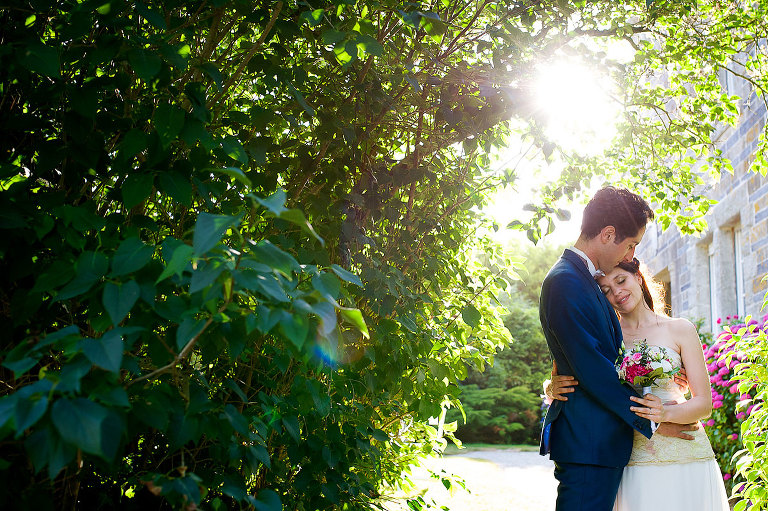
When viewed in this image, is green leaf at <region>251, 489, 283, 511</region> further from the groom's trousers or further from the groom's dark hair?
the groom's dark hair

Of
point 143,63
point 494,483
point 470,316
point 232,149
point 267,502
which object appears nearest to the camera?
point 267,502

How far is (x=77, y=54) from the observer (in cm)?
165

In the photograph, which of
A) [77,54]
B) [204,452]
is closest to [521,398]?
[204,452]

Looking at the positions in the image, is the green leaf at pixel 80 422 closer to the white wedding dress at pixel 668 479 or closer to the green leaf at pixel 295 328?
the green leaf at pixel 295 328

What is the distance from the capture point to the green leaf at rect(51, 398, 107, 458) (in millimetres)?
883

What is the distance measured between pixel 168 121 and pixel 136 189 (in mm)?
177

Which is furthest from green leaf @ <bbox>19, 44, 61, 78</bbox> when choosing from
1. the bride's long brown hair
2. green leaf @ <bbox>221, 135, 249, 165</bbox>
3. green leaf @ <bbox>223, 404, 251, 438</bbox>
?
the bride's long brown hair

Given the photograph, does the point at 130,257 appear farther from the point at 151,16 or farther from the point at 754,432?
the point at 754,432

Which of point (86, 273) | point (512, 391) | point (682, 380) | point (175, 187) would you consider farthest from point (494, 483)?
point (512, 391)

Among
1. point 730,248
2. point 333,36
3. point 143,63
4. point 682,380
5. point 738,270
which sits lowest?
point 682,380

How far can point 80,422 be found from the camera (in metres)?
0.90

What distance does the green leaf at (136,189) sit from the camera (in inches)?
57.2

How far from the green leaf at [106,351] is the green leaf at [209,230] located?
19cm

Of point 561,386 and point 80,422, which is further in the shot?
point 561,386
